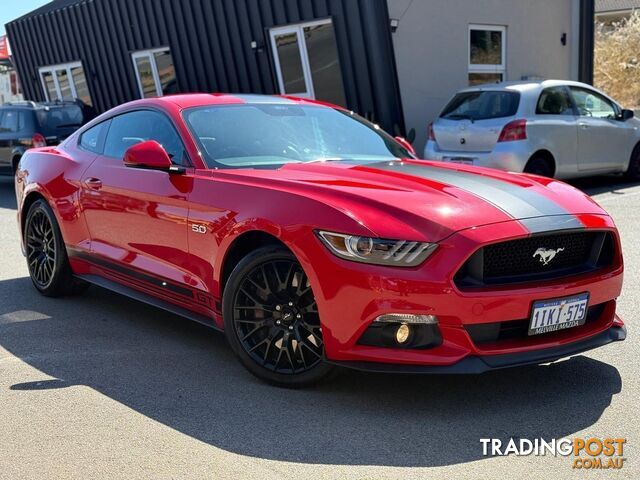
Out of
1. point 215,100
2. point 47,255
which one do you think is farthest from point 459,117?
point 47,255

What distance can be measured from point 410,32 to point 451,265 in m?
11.2

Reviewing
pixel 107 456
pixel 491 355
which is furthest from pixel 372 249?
pixel 107 456

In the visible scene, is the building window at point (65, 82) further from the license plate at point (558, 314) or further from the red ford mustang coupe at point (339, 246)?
the license plate at point (558, 314)

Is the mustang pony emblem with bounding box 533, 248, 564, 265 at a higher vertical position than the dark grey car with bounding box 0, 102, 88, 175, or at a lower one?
higher

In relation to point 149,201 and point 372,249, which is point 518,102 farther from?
point 372,249

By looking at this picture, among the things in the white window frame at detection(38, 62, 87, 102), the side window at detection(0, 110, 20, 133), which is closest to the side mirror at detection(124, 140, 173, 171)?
the side window at detection(0, 110, 20, 133)

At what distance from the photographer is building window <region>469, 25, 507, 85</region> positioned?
1557 centimetres

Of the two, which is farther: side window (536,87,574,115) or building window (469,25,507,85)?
building window (469,25,507,85)

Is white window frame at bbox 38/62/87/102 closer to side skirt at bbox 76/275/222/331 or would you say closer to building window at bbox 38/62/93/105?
building window at bbox 38/62/93/105

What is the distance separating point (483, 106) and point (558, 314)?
283 inches

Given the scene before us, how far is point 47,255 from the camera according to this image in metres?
6.42

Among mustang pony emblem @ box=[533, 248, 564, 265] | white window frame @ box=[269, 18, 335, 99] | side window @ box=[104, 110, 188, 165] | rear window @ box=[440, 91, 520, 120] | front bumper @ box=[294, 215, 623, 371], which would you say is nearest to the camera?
front bumper @ box=[294, 215, 623, 371]

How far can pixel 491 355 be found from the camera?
382 cm

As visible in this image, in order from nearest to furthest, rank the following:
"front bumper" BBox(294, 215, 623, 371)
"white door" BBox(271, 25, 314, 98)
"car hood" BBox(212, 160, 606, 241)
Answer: "front bumper" BBox(294, 215, 623, 371), "car hood" BBox(212, 160, 606, 241), "white door" BBox(271, 25, 314, 98)
